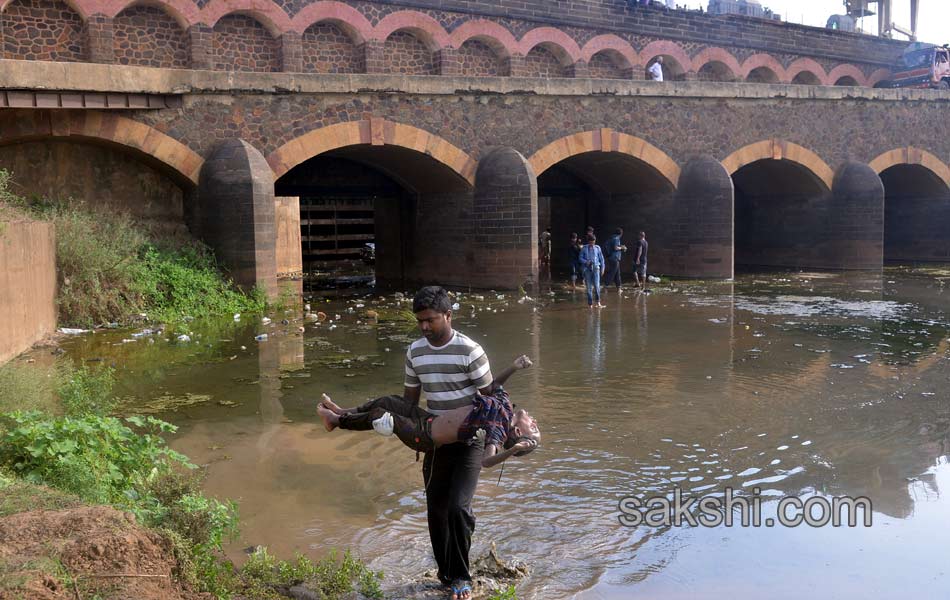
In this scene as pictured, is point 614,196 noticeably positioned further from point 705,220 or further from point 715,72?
point 715,72

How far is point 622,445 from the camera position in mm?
6113

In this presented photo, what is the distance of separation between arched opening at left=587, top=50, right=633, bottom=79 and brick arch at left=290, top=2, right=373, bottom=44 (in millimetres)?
7450

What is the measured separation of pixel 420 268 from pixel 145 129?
676 centimetres

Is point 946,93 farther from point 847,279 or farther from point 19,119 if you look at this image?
point 19,119

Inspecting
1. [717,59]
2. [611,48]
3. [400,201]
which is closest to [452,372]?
[400,201]

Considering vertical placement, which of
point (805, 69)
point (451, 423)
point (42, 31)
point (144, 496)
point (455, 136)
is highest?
point (805, 69)

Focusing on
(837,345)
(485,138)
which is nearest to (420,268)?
(485,138)

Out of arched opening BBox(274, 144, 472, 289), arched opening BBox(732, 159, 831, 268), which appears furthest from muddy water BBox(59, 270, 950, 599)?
arched opening BBox(732, 159, 831, 268)

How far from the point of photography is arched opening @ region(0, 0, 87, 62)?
17.7 meters

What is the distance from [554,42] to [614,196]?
6.88 metres

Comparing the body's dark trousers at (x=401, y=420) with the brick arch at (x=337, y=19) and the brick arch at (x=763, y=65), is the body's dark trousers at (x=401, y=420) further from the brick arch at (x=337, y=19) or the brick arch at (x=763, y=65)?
the brick arch at (x=763, y=65)

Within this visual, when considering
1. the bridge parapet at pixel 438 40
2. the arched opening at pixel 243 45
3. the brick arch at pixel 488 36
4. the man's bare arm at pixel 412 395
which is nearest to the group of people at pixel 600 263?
the brick arch at pixel 488 36

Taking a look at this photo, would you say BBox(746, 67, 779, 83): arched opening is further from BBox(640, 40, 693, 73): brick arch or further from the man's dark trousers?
the man's dark trousers

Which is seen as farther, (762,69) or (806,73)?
(806,73)
